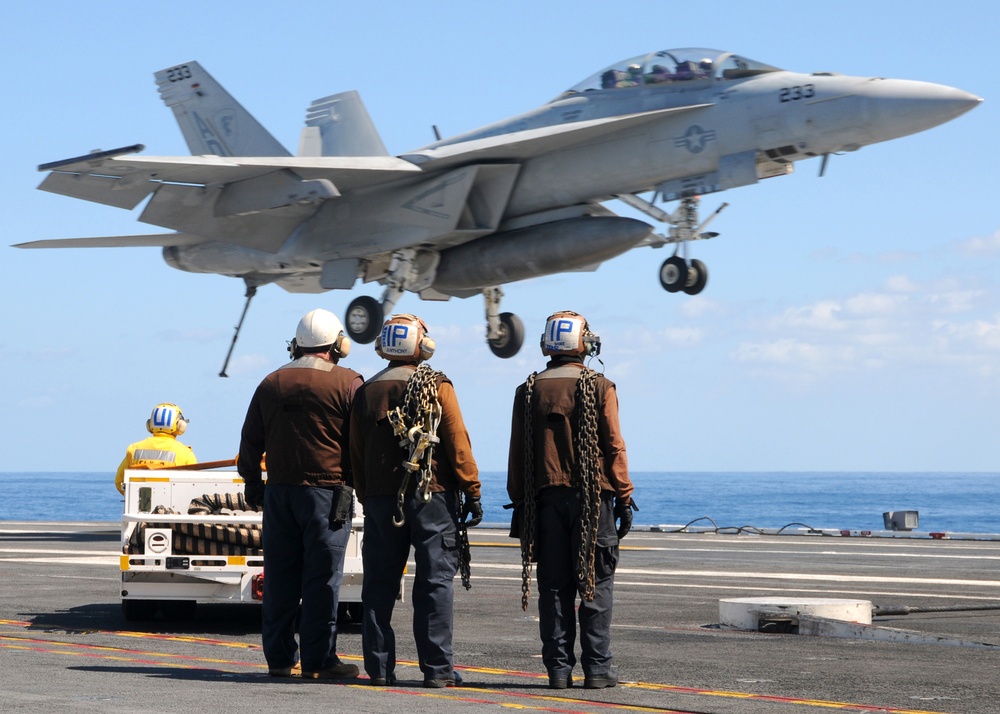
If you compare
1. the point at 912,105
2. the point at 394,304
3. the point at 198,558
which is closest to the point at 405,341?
the point at 198,558

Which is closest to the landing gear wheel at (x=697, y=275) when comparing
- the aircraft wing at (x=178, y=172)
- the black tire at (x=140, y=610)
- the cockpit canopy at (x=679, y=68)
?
the cockpit canopy at (x=679, y=68)

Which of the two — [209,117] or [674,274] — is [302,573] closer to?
[674,274]

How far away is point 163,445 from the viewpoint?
14.3 meters

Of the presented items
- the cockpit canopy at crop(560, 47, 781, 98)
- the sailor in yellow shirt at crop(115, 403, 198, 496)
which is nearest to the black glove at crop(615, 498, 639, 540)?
the sailor in yellow shirt at crop(115, 403, 198, 496)

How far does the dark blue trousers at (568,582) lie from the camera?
7.39m

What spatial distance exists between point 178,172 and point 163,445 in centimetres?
1142

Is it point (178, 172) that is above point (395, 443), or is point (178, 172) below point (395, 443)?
above

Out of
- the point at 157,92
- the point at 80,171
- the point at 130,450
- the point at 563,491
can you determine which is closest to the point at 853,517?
the point at 157,92

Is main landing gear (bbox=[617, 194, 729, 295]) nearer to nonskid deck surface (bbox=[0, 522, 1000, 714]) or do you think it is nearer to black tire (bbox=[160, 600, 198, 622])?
nonskid deck surface (bbox=[0, 522, 1000, 714])

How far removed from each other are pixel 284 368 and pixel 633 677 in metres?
2.77

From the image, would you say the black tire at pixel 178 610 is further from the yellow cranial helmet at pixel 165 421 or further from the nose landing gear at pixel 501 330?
the nose landing gear at pixel 501 330

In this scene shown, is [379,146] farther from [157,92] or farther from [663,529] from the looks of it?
[663,529]

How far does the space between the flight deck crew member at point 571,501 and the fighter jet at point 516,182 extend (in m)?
14.5

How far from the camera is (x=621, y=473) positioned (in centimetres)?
743
